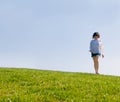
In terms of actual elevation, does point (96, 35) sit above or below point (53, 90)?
above

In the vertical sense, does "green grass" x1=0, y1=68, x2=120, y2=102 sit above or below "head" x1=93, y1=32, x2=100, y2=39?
below

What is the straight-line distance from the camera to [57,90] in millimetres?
18609

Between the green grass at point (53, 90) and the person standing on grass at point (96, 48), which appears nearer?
the green grass at point (53, 90)

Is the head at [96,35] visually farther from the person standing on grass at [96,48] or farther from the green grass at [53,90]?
the green grass at [53,90]

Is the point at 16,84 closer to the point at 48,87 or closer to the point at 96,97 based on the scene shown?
the point at 48,87

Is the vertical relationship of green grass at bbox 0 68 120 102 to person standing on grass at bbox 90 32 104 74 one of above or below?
below

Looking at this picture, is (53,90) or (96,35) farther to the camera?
(96,35)

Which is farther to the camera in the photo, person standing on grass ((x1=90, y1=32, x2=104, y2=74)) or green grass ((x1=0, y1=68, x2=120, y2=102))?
person standing on grass ((x1=90, y1=32, x2=104, y2=74))

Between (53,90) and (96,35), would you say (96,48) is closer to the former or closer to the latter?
(96,35)

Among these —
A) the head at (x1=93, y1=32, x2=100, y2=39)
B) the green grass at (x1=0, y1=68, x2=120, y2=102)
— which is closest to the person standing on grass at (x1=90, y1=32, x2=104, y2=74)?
the head at (x1=93, y1=32, x2=100, y2=39)

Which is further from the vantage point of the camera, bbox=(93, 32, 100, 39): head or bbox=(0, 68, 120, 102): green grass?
bbox=(93, 32, 100, 39): head

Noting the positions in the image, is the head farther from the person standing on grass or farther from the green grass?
the green grass

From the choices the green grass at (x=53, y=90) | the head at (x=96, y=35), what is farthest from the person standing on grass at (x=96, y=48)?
the green grass at (x=53, y=90)

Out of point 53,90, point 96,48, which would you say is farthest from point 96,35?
point 53,90
